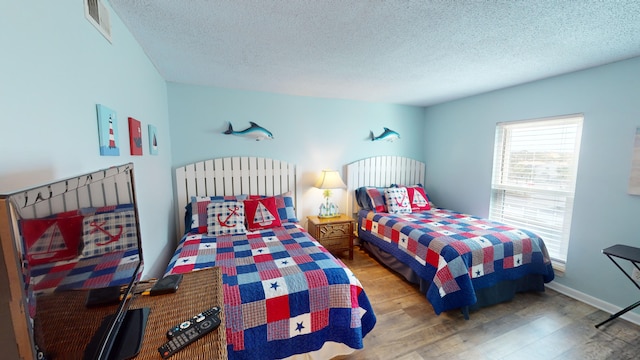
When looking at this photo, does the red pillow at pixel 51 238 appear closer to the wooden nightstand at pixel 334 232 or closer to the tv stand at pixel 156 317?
the tv stand at pixel 156 317

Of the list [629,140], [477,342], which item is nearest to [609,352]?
[477,342]

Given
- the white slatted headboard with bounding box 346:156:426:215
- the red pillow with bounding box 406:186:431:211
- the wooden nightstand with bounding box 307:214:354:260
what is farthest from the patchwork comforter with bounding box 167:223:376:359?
the red pillow with bounding box 406:186:431:211

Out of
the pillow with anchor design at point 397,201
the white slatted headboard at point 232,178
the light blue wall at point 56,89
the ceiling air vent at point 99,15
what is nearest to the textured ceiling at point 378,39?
the ceiling air vent at point 99,15

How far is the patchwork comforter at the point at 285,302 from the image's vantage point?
1.37 meters

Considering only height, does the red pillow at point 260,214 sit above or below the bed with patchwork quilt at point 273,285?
above

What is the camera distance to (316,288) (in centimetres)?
152

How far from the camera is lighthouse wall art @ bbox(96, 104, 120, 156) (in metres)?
1.18

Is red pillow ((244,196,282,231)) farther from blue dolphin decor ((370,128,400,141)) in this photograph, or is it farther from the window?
the window

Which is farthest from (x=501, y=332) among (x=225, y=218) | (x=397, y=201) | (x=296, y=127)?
(x=296, y=127)

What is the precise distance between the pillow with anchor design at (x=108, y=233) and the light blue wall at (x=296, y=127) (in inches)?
83.3

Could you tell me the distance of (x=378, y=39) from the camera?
1.73m

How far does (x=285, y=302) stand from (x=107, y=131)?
1.37 meters

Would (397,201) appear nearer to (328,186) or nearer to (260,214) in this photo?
(328,186)

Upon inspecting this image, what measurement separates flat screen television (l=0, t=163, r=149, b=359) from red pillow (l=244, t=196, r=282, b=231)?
162 cm
